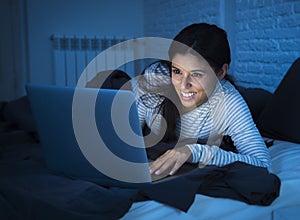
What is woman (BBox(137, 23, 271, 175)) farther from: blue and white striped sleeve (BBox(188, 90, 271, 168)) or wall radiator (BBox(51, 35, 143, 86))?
wall radiator (BBox(51, 35, 143, 86))

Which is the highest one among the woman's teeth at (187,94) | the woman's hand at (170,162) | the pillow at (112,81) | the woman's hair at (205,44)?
the woman's hair at (205,44)

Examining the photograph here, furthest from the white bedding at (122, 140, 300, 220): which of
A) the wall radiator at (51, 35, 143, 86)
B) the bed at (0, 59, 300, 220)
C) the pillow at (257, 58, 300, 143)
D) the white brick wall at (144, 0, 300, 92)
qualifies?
the wall radiator at (51, 35, 143, 86)

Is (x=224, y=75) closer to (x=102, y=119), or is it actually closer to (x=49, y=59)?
(x=102, y=119)

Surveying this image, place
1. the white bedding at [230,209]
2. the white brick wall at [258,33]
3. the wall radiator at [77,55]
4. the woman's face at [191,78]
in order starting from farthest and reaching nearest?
1. the wall radiator at [77,55]
2. the white brick wall at [258,33]
3. the woman's face at [191,78]
4. the white bedding at [230,209]

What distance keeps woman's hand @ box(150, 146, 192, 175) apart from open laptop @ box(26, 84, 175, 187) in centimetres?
2

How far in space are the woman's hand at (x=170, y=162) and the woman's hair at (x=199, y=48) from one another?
0.26 m

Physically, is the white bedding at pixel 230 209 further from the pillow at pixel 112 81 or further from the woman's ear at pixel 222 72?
the pillow at pixel 112 81

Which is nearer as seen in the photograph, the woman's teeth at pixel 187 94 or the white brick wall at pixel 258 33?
the woman's teeth at pixel 187 94

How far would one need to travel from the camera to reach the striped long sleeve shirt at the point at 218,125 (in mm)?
1122

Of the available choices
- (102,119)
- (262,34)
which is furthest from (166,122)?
(262,34)

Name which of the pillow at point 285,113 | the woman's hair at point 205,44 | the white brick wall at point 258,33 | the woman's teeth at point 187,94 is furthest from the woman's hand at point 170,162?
the white brick wall at point 258,33

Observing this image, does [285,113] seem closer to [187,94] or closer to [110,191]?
[187,94]

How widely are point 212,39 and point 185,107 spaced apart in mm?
237

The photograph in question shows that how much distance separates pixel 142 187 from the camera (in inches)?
38.4
